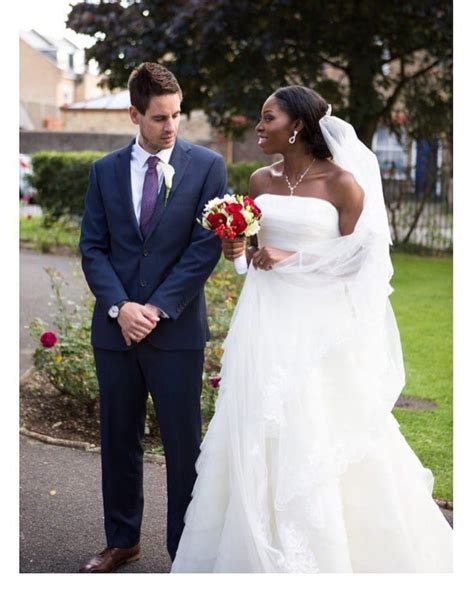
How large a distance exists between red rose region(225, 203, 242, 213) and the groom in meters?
0.31

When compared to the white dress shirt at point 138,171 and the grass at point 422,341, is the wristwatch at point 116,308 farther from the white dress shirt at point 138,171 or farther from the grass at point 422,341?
the grass at point 422,341

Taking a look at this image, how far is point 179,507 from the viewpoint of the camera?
173 inches

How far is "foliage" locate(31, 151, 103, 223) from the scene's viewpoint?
1956 centimetres

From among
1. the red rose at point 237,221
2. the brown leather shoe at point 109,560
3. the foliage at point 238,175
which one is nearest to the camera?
the red rose at point 237,221

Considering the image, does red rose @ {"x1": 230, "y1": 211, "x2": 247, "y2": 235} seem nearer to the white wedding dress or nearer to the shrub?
the white wedding dress

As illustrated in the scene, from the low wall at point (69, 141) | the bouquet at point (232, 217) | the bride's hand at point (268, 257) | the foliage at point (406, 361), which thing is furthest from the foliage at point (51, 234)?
the low wall at point (69, 141)

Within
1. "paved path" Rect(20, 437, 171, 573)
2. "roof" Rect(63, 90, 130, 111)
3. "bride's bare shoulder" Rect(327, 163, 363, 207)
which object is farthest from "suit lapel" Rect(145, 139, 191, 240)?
"roof" Rect(63, 90, 130, 111)

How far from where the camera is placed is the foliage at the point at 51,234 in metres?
17.6

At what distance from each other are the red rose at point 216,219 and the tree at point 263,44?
493 inches

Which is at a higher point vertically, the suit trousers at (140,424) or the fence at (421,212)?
the fence at (421,212)
